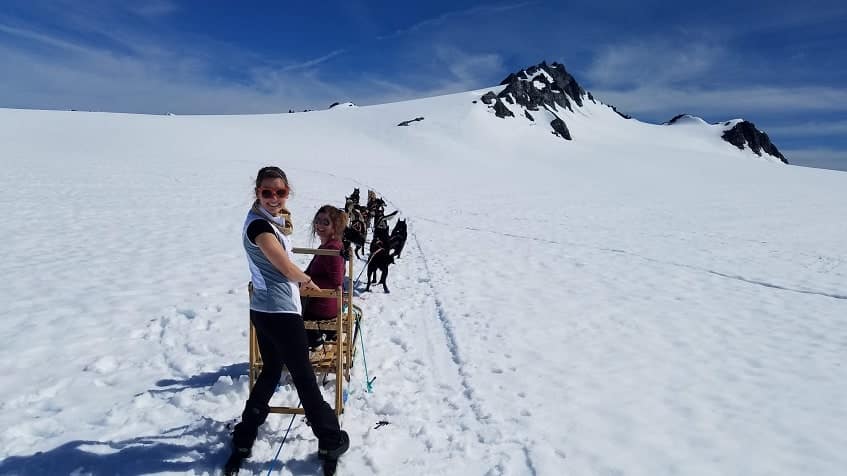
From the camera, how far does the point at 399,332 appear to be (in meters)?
6.64

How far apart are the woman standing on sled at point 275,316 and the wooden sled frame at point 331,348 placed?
0.22 meters

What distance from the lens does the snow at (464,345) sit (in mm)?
4023

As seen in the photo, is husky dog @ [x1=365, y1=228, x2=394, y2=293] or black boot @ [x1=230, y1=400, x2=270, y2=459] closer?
black boot @ [x1=230, y1=400, x2=270, y2=459]

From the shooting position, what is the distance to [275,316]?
3238mm

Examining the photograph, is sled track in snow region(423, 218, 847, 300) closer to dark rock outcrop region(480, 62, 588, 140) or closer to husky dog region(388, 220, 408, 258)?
husky dog region(388, 220, 408, 258)

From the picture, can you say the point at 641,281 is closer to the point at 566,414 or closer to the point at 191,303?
A: the point at 566,414

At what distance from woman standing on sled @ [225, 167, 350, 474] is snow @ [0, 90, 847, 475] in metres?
0.34

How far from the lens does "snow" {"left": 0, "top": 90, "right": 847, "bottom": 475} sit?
4023 millimetres

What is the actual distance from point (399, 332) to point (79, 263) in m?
7.16

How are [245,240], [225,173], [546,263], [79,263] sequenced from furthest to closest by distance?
[225,173], [546,263], [79,263], [245,240]

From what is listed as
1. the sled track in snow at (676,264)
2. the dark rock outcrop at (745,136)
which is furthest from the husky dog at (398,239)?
the dark rock outcrop at (745,136)

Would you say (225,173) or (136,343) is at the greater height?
(225,173)

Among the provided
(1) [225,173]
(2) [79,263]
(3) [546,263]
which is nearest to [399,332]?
(3) [546,263]

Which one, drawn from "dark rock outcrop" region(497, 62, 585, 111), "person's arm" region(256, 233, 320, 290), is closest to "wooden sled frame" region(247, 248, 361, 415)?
"person's arm" region(256, 233, 320, 290)
